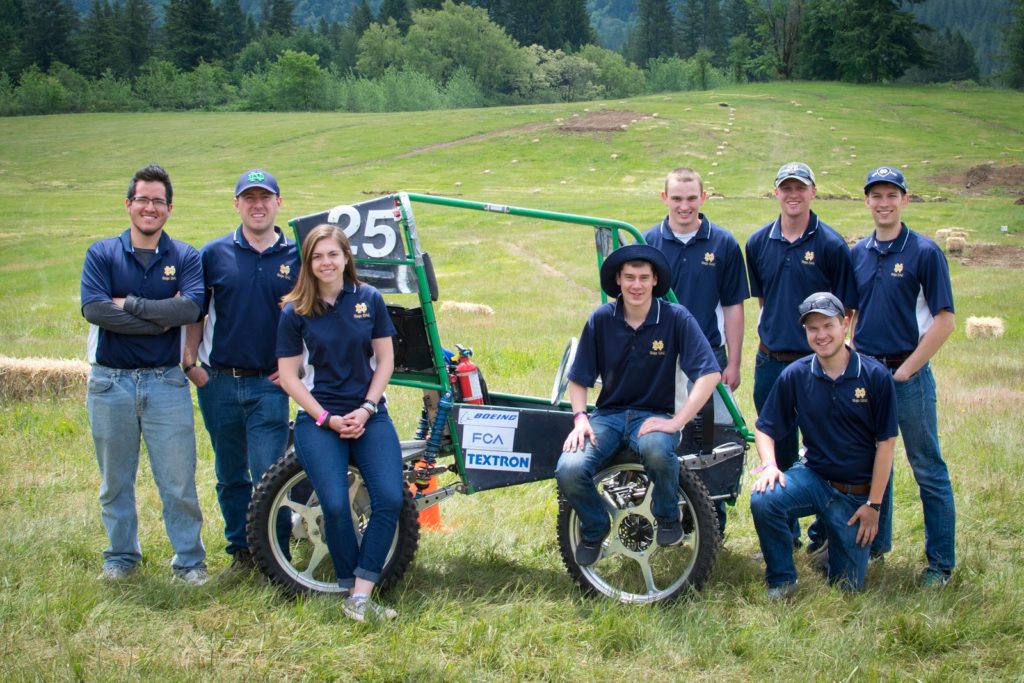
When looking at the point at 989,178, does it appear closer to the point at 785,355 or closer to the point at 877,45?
the point at 785,355

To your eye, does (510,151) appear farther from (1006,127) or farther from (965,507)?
(965,507)

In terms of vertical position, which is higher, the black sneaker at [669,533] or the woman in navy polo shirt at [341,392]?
the woman in navy polo shirt at [341,392]

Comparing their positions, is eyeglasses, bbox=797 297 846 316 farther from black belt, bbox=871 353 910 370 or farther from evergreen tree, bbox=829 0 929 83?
evergreen tree, bbox=829 0 929 83

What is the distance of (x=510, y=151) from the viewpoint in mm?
51438

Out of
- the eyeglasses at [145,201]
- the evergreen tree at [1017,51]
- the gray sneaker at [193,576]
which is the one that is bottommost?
the gray sneaker at [193,576]

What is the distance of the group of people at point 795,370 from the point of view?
4984 millimetres

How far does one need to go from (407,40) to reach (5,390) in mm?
96549

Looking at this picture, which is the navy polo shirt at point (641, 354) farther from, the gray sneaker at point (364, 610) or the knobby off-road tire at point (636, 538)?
the gray sneaker at point (364, 610)

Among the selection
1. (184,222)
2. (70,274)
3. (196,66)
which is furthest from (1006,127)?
(196,66)

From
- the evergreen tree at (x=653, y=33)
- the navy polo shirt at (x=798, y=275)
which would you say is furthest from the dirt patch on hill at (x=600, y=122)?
the evergreen tree at (x=653, y=33)

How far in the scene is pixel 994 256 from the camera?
24.1 m

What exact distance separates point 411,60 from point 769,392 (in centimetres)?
9496

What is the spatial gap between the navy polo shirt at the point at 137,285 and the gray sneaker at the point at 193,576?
1044 mm

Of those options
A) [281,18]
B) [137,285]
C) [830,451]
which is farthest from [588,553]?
[281,18]
